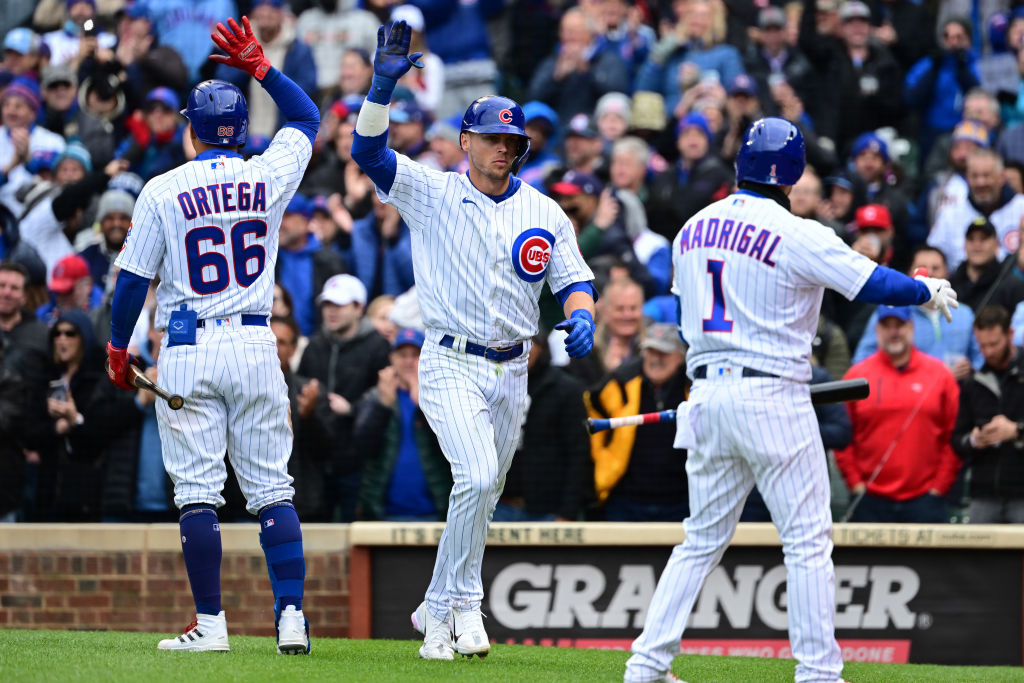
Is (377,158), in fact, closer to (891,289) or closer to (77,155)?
(891,289)

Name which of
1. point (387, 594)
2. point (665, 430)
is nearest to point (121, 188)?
point (387, 594)

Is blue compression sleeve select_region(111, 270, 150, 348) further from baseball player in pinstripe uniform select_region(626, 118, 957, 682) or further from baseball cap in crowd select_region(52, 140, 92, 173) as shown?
baseball cap in crowd select_region(52, 140, 92, 173)

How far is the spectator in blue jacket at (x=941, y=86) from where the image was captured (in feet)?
38.0

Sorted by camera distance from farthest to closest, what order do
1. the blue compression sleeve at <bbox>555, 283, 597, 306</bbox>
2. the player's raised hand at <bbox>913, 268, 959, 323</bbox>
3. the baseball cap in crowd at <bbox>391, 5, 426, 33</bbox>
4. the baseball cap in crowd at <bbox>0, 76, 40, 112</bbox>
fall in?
the baseball cap in crowd at <bbox>391, 5, 426, 33</bbox> < the baseball cap in crowd at <bbox>0, 76, 40, 112</bbox> < the blue compression sleeve at <bbox>555, 283, 597, 306</bbox> < the player's raised hand at <bbox>913, 268, 959, 323</bbox>

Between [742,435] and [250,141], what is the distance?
7.12m

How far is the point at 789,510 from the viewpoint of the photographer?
4.83 metres

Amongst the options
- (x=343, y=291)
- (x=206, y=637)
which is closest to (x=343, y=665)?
(x=206, y=637)

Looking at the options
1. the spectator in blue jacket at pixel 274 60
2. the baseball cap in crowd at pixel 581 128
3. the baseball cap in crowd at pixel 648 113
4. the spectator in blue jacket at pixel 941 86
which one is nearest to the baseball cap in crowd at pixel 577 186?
the baseball cap in crowd at pixel 581 128

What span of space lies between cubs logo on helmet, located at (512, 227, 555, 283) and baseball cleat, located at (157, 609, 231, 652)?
1782mm

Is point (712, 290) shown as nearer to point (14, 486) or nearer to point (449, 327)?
point (449, 327)

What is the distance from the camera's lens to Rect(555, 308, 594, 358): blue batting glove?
5.22 metres

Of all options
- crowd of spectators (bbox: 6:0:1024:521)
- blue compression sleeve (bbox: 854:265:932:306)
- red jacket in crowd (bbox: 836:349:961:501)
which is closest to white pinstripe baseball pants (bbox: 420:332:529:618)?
blue compression sleeve (bbox: 854:265:932:306)

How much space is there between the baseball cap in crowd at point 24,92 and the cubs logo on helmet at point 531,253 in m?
7.03

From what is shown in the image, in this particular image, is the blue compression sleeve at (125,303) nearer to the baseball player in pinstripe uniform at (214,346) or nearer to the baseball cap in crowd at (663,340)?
the baseball player in pinstripe uniform at (214,346)
